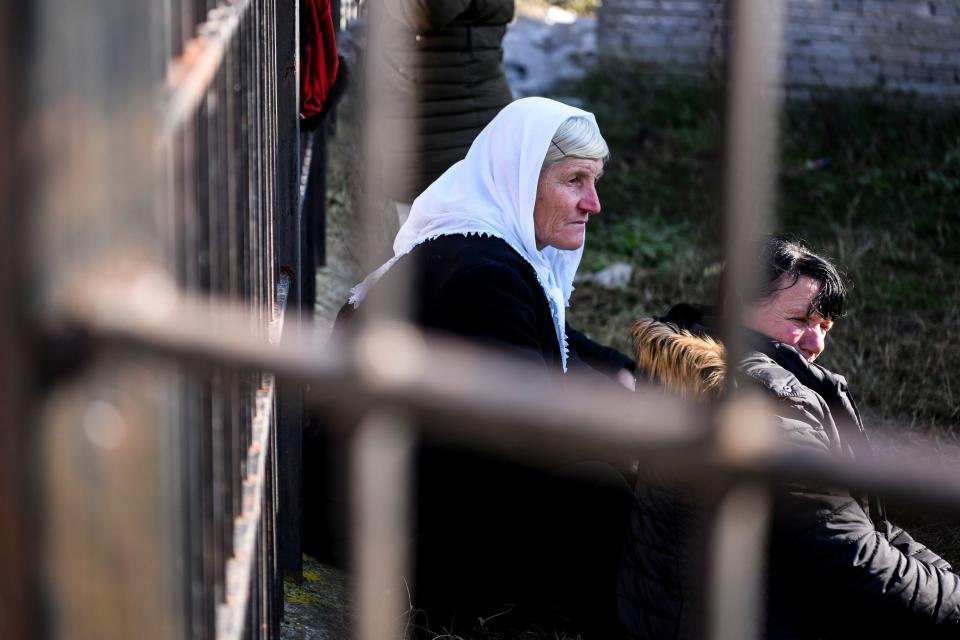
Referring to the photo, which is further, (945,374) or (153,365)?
(945,374)

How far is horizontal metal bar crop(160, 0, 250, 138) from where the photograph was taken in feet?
3.60

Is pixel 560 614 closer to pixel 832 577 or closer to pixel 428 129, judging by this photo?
pixel 832 577

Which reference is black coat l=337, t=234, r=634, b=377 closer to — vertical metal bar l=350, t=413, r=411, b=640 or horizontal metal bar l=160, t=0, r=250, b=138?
horizontal metal bar l=160, t=0, r=250, b=138

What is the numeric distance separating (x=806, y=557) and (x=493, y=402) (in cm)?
197

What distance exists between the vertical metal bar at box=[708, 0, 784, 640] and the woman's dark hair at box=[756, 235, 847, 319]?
7.41 ft

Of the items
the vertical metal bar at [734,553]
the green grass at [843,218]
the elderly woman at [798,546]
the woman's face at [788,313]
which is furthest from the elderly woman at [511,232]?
the vertical metal bar at [734,553]

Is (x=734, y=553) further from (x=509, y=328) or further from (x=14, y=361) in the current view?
(x=509, y=328)

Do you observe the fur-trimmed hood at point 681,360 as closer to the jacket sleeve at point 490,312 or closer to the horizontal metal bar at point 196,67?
the jacket sleeve at point 490,312

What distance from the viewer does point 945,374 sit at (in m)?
5.09

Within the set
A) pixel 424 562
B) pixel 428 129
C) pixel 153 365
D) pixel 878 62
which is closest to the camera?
pixel 153 365

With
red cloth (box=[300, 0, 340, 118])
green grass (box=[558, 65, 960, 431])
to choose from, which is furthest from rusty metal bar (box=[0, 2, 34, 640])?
green grass (box=[558, 65, 960, 431])

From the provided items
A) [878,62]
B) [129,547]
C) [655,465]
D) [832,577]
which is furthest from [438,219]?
[878,62]

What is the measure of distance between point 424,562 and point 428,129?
220 cm

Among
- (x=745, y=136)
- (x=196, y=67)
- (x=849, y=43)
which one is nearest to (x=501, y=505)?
(x=196, y=67)
